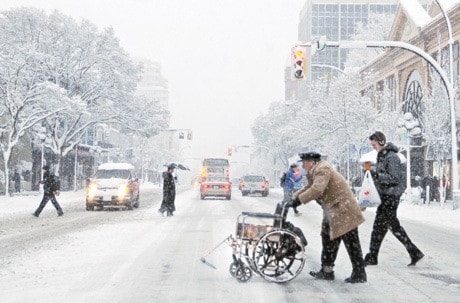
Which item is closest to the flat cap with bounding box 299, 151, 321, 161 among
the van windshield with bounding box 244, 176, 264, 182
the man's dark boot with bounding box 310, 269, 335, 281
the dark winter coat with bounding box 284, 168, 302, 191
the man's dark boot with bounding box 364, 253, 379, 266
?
the man's dark boot with bounding box 310, 269, 335, 281

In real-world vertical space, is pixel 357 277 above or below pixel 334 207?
below

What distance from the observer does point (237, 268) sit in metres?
7.30

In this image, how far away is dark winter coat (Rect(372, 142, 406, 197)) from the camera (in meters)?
8.36

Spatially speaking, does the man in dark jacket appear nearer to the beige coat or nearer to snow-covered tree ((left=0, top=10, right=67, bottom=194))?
the beige coat

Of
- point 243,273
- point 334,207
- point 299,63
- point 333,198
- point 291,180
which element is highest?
point 299,63

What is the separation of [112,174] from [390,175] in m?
17.0

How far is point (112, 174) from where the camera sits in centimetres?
2402

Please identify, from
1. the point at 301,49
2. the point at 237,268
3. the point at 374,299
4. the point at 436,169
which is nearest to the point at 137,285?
the point at 237,268

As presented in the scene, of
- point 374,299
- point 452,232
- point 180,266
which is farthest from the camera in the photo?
point 452,232

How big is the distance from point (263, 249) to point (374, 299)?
1482 millimetres

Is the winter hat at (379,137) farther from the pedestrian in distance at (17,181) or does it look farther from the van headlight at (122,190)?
the pedestrian in distance at (17,181)

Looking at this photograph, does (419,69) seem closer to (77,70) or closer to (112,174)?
(77,70)

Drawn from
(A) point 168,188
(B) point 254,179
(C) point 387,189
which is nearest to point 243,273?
(C) point 387,189

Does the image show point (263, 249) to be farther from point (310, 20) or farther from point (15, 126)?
point (310, 20)
